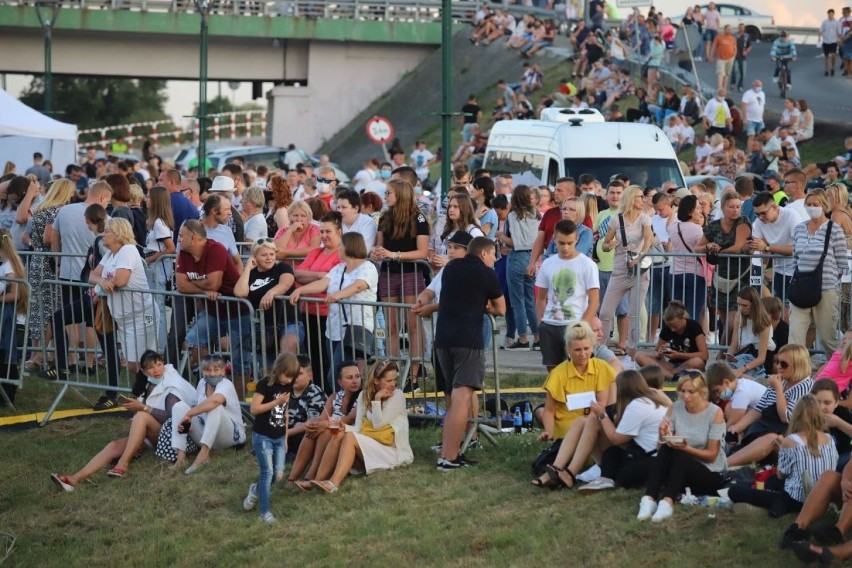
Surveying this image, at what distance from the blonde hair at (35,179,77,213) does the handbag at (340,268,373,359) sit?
16.1 ft

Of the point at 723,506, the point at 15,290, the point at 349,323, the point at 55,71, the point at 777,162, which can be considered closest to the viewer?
the point at 723,506

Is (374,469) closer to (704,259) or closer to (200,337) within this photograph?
(200,337)

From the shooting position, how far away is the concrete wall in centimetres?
5178

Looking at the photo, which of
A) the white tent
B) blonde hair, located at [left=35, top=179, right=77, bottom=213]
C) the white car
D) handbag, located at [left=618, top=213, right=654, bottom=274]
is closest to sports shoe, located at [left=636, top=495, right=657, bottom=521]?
handbag, located at [left=618, top=213, right=654, bottom=274]

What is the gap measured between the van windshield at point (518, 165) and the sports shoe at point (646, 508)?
1166 centimetres

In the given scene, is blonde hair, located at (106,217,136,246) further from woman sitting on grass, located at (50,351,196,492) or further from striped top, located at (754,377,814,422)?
striped top, located at (754,377,814,422)

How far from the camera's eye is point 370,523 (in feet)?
32.5

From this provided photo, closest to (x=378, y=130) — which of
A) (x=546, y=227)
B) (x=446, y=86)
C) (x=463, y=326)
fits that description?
(x=446, y=86)

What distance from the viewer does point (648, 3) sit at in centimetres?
3256

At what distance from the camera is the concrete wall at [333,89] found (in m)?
51.8

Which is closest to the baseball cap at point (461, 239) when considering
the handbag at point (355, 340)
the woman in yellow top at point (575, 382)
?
the woman in yellow top at point (575, 382)

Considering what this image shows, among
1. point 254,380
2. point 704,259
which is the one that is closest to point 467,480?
point 254,380

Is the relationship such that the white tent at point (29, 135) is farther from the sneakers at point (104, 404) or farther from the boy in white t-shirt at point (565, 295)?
the boy in white t-shirt at point (565, 295)

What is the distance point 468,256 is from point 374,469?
174 cm
